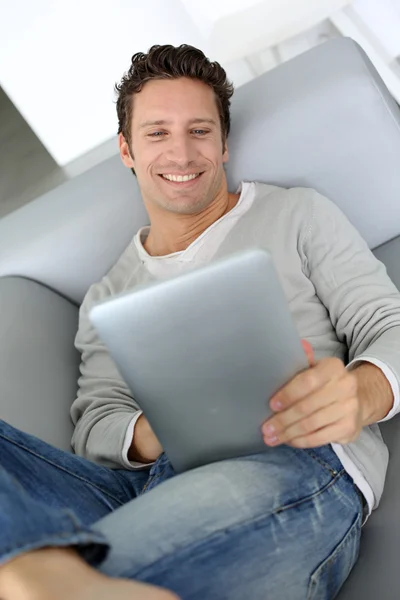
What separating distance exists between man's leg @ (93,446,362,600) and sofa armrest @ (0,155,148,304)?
0.74 metres

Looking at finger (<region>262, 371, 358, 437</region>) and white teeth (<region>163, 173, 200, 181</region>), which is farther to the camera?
white teeth (<region>163, 173, 200, 181</region>)

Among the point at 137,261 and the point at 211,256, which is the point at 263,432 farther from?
the point at 137,261

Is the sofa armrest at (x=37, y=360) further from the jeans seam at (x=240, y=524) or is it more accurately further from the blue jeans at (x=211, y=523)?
the jeans seam at (x=240, y=524)

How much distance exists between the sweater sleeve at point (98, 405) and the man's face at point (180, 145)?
0.84 ft

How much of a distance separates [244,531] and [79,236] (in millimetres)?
886

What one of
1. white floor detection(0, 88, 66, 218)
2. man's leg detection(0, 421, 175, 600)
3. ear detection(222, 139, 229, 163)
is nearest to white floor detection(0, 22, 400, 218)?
white floor detection(0, 88, 66, 218)

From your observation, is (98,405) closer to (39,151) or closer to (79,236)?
(79,236)

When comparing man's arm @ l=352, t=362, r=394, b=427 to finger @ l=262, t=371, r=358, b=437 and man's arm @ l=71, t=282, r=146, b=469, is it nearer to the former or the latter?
finger @ l=262, t=371, r=358, b=437

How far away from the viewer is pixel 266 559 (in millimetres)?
711

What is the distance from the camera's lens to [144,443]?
995 millimetres

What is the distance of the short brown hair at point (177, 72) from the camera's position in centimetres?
127

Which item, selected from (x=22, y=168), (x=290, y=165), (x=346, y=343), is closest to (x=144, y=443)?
(x=346, y=343)

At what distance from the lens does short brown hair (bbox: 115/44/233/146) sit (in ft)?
4.17

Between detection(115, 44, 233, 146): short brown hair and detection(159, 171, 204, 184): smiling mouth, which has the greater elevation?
detection(115, 44, 233, 146): short brown hair
